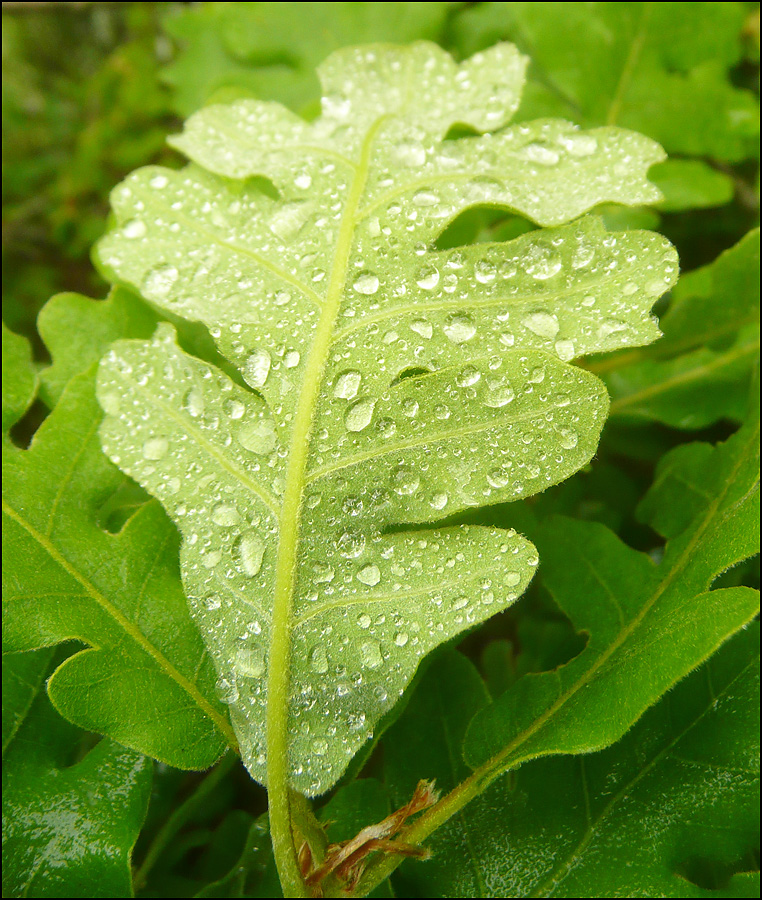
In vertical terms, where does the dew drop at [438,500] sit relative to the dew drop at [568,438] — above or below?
below

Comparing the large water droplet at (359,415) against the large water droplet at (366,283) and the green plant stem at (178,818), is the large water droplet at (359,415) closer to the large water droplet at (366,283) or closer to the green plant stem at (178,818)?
the large water droplet at (366,283)

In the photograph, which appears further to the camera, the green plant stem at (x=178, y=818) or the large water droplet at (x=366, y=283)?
the green plant stem at (x=178, y=818)

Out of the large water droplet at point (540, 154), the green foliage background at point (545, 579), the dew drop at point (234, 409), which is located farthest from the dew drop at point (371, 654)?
the large water droplet at point (540, 154)

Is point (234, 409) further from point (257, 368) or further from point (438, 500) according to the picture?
point (438, 500)

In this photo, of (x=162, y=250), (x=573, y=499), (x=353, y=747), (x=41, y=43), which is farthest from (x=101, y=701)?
(x=41, y=43)

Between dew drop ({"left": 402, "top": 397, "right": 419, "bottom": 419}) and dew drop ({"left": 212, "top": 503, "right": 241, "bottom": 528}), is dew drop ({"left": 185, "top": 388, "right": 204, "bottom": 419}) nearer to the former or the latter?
dew drop ({"left": 212, "top": 503, "right": 241, "bottom": 528})

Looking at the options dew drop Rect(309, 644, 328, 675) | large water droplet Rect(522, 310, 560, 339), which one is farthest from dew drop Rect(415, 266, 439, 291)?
dew drop Rect(309, 644, 328, 675)

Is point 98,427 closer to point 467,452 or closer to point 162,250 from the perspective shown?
point 162,250

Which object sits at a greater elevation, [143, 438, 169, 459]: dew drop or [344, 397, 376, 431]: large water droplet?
[344, 397, 376, 431]: large water droplet
